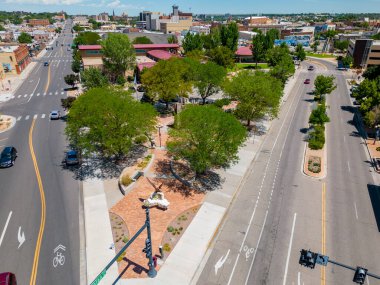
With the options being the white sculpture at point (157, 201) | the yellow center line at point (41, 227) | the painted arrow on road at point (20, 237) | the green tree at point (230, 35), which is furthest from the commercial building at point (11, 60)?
the white sculpture at point (157, 201)

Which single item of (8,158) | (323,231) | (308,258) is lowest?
(323,231)

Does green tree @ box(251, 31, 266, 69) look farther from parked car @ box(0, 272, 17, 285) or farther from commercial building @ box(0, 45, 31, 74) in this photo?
parked car @ box(0, 272, 17, 285)

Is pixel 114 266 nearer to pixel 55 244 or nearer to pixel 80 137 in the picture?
pixel 55 244

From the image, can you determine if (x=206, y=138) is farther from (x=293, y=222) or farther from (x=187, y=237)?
(x=293, y=222)

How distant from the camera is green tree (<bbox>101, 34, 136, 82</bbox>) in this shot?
250 feet

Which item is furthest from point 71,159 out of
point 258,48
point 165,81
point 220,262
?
point 258,48

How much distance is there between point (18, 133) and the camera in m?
48.6

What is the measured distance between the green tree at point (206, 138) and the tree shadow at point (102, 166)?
29.1 ft

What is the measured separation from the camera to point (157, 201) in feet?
96.5

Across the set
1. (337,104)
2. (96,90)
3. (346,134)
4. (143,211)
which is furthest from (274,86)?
(143,211)

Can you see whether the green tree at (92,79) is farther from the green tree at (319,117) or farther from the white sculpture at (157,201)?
the green tree at (319,117)

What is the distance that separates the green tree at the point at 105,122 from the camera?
109 feet

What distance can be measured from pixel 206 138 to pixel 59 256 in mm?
18214

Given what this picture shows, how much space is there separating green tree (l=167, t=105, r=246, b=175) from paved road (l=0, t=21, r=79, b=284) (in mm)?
13854
